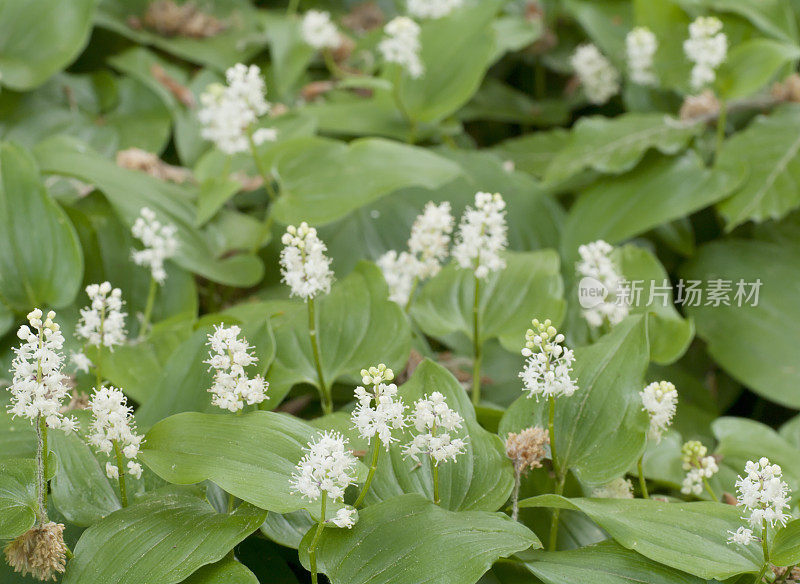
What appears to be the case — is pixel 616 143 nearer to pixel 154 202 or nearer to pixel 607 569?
pixel 154 202

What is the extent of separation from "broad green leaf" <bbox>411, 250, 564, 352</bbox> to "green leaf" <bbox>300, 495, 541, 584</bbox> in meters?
0.48

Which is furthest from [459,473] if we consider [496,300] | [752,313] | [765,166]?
[765,166]

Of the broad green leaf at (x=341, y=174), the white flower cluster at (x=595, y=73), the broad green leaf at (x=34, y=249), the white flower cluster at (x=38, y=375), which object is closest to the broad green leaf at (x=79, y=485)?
the white flower cluster at (x=38, y=375)

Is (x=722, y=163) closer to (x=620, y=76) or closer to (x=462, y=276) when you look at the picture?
(x=620, y=76)

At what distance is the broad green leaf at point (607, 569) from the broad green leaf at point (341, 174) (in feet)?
2.80

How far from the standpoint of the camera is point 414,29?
1.99 m

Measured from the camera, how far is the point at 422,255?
1.42m

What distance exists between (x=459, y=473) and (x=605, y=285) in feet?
1.47

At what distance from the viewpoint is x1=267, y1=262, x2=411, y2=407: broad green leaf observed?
4.20 feet

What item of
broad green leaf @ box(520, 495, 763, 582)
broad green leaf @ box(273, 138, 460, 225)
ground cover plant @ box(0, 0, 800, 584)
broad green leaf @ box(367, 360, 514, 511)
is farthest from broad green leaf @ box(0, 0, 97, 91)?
broad green leaf @ box(520, 495, 763, 582)

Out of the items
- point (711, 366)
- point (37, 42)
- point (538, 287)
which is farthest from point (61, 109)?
point (711, 366)

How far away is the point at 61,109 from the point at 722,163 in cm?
172

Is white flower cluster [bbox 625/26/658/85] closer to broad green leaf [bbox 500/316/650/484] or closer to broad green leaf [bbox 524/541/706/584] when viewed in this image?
broad green leaf [bbox 500/316/650/484]

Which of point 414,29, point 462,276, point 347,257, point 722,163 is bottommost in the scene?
point 347,257
